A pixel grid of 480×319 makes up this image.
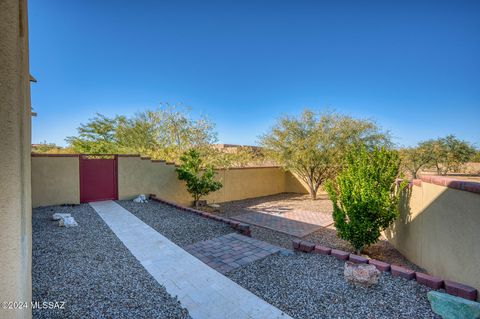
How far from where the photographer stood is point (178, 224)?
6.68 metres

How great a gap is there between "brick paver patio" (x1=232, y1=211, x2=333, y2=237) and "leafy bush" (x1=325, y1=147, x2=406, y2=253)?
81.3 inches

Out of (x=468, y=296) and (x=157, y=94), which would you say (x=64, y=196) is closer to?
(x=157, y=94)

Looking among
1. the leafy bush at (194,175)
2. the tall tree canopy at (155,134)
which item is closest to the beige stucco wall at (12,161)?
the leafy bush at (194,175)

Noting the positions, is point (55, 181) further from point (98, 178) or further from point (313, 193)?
point (313, 193)

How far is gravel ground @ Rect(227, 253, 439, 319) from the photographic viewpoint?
2.93m

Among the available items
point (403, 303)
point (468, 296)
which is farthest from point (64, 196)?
point (468, 296)

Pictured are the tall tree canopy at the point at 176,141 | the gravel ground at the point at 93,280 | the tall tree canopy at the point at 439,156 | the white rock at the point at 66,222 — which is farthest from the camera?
the tall tree canopy at the point at 439,156

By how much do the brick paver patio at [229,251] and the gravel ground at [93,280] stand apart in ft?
3.80

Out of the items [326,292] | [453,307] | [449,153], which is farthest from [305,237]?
[449,153]

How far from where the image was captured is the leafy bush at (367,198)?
5.45 m

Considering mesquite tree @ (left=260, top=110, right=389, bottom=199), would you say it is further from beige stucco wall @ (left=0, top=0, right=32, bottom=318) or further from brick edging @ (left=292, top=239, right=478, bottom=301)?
beige stucco wall @ (left=0, top=0, right=32, bottom=318)

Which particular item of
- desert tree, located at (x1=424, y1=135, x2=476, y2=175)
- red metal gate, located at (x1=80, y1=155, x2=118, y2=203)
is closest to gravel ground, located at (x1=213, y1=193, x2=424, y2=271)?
red metal gate, located at (x1=80, y1=155, x2=118, y2=203)

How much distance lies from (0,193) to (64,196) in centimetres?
928

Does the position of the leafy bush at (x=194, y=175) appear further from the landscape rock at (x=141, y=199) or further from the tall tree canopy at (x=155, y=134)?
the tall tree canopy at (x=155, y=134)
